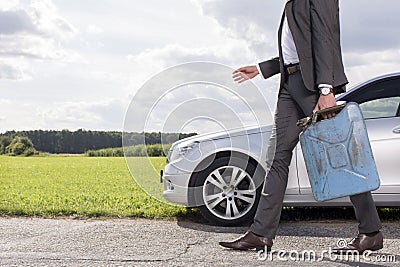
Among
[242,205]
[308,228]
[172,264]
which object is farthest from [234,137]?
[172,264]

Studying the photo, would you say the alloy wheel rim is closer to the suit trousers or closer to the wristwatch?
the suit trousers

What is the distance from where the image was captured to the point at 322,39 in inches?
181

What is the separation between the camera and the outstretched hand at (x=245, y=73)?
5.21 metres

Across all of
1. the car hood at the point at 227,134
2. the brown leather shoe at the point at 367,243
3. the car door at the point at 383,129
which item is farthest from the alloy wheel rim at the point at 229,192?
the brown leather shoe at the point at 367,243

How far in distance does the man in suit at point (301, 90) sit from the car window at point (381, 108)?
1.96 metres

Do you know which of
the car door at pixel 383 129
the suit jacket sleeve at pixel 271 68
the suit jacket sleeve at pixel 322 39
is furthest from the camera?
the car door at pixel 383 129

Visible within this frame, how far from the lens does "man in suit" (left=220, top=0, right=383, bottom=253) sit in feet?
15.1

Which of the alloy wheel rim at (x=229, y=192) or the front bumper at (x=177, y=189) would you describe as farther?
the front bumper at (x=177, y=189)

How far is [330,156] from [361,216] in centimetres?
53

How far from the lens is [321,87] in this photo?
460 centimetres

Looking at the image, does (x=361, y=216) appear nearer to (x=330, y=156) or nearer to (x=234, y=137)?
(x=330, y=156)

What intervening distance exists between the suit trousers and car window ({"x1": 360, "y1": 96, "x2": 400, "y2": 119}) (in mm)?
2006

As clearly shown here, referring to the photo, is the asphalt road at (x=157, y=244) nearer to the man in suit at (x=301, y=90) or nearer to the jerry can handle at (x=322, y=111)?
the man in suit at (x=301, y=90)

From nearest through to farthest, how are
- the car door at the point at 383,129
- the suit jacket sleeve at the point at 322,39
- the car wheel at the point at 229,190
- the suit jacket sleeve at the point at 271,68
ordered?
1. the suit jacket sleeve at the point at 322,39
2. the suit jacket sleeve at the point at 271,68
3. the car door at the point at 383,129
4. the car wheel at the point at 229,190
